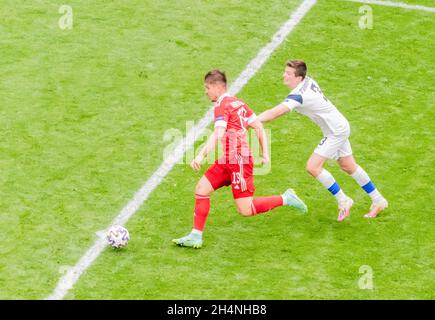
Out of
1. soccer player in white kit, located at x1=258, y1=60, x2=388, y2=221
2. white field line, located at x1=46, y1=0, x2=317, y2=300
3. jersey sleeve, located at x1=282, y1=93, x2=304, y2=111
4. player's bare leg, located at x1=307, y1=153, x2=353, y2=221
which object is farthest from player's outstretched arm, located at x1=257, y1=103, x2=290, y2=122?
white field line, located at x1=46, y1=0, x2=317, y2=300

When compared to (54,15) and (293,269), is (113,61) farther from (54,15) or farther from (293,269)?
(293,269)

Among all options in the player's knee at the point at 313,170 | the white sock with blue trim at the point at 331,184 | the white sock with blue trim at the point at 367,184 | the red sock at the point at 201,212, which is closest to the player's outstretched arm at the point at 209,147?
the red sock at the point at 201,212

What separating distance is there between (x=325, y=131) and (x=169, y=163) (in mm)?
2428

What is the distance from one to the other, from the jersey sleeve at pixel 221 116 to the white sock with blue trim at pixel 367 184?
2054mm

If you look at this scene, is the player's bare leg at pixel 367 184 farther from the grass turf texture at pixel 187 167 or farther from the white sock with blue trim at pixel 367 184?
the grass turf texture at pixel 187 167

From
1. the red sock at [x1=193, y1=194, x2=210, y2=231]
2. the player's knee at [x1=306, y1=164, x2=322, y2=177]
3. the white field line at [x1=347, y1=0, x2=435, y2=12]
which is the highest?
the white field line at [x1=347, y1=0, x2=435, y2=12]

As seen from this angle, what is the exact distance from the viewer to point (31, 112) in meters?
16.3

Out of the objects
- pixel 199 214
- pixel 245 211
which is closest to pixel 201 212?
pixel 199 214

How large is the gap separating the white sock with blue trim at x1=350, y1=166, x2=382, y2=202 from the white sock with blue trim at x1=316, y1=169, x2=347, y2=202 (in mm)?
312

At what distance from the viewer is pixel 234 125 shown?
1334 centimetres

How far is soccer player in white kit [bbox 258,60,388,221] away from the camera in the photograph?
44.9 feet

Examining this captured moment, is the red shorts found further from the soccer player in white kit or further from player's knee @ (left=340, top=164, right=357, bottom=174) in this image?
player's knee @ (left=340, top=164, right=357, bottom=174)

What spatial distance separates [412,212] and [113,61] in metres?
5.69
